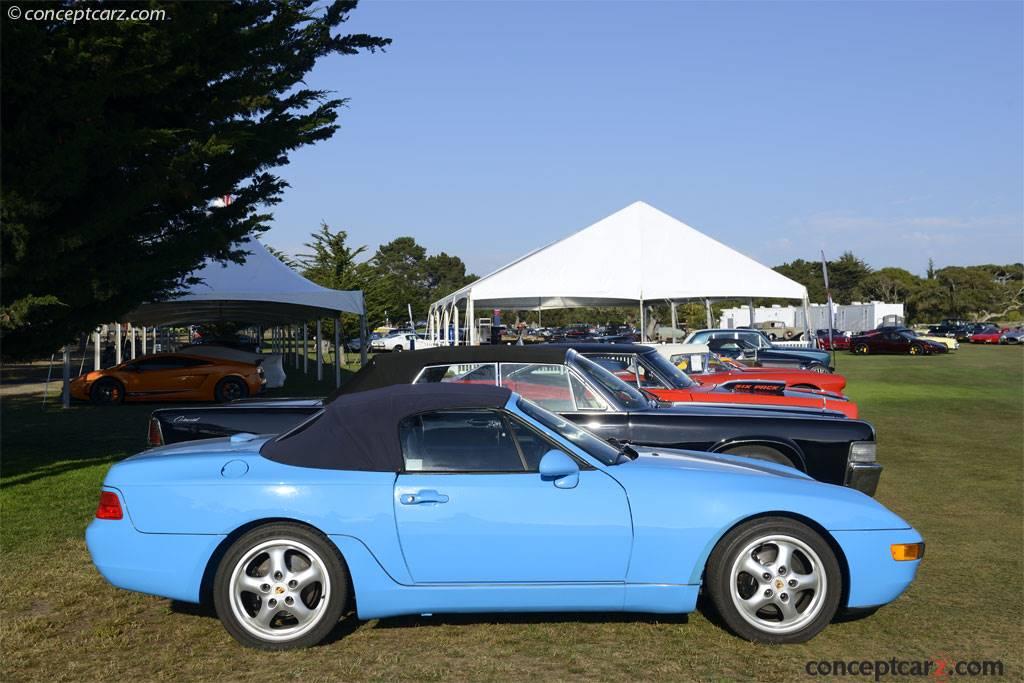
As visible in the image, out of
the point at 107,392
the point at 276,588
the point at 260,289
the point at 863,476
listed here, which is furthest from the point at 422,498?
the point at 107,392

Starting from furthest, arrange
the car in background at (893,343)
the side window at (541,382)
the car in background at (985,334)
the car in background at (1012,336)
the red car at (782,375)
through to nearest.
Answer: the car in background at (985,334), the car in background at (1012,336), the car in background at (893,343), the red car at (782,375), the side window at (541,382)

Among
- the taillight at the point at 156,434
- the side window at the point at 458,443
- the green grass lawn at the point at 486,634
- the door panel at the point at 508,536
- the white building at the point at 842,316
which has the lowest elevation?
the green grass lawn at the point at 486,634

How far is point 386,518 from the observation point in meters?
4.63

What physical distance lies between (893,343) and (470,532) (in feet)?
159

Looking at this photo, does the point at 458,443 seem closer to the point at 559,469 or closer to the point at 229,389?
the point at 559,469

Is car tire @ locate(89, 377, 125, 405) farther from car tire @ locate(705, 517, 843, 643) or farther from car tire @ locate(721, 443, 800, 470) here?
car tire @ locate(705, 517, 843, 643)

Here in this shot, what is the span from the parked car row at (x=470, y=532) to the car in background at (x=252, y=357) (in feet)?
59.6

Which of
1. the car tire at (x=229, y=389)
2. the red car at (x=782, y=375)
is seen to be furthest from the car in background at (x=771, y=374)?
the car tire at (x=229, y=389)

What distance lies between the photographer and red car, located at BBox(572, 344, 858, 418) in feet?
30.2

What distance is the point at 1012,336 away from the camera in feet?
197

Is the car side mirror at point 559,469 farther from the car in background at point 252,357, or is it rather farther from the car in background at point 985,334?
the car in background at point 985,334

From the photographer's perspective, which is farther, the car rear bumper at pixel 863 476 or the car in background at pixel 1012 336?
the car in background at pixel 1012 336

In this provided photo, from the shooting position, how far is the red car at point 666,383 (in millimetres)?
9219

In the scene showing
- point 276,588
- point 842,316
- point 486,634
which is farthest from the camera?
point 842,316
